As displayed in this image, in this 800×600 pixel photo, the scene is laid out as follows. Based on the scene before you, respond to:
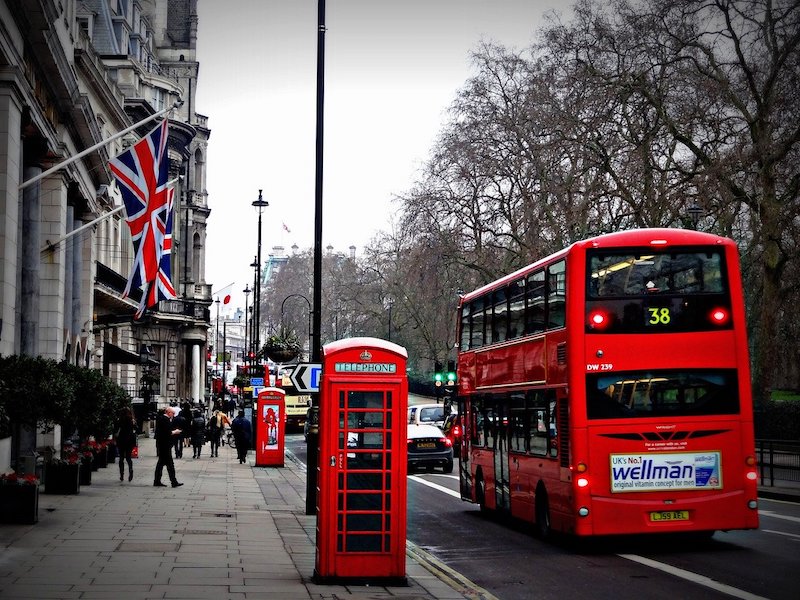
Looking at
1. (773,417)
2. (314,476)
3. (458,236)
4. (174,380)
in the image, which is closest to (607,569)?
(314,476)

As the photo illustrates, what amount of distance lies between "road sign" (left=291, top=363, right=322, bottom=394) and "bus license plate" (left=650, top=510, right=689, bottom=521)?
714 cm

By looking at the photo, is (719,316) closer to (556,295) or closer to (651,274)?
(651,274)

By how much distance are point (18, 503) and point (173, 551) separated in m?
3.73

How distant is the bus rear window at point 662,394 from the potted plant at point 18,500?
8.20 meters

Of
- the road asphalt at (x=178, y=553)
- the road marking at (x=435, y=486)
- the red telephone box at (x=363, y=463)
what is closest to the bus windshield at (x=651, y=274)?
the red telephone box at (x=363, y=463)

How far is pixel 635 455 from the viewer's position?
16109 millimetres

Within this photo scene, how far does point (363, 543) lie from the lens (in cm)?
1309

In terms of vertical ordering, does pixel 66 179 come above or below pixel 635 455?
above

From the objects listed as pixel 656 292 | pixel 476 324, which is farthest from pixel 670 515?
pixel 476 324

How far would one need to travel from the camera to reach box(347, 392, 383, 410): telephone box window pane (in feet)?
43.1

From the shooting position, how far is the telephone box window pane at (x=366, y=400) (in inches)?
518

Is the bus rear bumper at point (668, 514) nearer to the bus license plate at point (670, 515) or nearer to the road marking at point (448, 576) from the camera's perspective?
the bus license plate at point (670, 515)

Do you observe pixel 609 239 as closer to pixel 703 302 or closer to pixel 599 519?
pixel 703 302

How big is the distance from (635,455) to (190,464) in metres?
27.3
